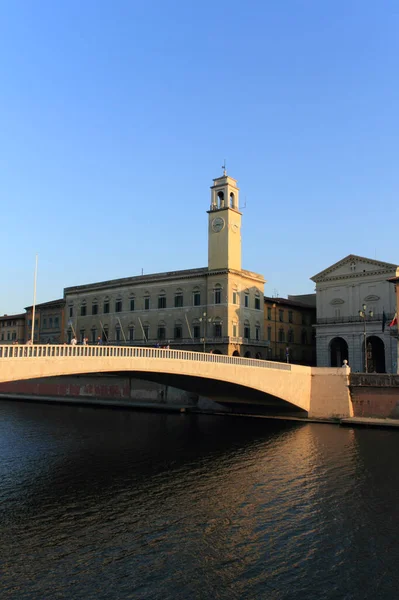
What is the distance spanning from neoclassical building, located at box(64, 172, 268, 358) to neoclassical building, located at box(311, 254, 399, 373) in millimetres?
9054

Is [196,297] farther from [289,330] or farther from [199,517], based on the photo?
[199,517]

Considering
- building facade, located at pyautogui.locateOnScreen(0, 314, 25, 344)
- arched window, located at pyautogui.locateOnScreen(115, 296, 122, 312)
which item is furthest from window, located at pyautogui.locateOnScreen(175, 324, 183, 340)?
building facade, located at pyautogui.locateOnScreen(0, 314, 25, 344)

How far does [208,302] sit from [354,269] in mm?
20970

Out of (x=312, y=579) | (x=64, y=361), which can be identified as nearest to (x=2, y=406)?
(x=64, y=361)

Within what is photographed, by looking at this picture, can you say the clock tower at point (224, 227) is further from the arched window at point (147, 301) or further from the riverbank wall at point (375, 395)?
the riverbank wall at point (375, 395)

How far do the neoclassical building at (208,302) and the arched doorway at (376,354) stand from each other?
48.2 ft

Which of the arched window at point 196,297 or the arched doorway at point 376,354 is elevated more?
the arched window at point 196,297

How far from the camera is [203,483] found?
25234mm

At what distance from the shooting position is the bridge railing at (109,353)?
23656 millimetres

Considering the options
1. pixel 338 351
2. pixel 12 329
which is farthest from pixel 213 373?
pixel 12 329

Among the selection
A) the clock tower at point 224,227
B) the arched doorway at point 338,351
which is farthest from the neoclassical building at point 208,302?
the arched doorway at point 338,351

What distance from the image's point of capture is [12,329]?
99.6 metres

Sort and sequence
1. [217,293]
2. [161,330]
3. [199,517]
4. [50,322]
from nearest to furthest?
[199,517]
[217,293]
[161,330]
[50,322]

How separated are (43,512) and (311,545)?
34.7ft
